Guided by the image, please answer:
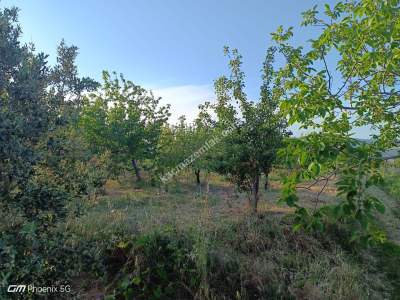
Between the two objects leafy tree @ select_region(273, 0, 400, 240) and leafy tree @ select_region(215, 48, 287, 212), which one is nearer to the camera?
leafy tree @ select_region(273, 0, 400, 240)

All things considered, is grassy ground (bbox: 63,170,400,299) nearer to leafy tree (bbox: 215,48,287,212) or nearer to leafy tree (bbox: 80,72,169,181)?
leafy tree (bbox: 215,48,287,212)

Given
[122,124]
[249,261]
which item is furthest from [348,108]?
[122,124]

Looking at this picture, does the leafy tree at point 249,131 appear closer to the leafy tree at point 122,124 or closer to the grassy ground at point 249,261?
the grassy ground at point 249,261

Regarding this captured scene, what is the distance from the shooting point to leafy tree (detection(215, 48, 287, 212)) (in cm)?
889

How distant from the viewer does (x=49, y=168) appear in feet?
12.3

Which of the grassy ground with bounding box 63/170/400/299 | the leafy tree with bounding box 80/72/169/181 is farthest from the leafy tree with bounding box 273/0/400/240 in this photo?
the leafy tree with bounding box 80/72/169/181

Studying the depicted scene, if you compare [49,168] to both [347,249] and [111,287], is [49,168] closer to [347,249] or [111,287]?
[111,287]

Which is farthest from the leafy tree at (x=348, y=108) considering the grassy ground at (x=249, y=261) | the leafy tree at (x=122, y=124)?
the leafy tree at (x=122, y=124)

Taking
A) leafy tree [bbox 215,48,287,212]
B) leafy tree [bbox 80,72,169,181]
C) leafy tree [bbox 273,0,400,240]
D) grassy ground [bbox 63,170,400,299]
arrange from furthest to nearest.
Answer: leafy tree [bbox 80,72,169,181] < leafy tree [bbox 215,48,287,212] < grassy ground [bbox 63,170,400,299] < leafy tree [bbox 273,0,400,240]

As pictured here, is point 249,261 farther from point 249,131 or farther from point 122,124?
point 122,124

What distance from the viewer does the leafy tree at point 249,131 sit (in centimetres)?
889

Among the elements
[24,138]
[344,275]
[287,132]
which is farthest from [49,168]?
[287,132]

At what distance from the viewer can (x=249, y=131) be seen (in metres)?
9.09

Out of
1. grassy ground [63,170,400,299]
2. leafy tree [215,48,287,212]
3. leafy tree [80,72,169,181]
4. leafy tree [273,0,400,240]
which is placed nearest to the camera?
leafy tree [273,0,400,240]
